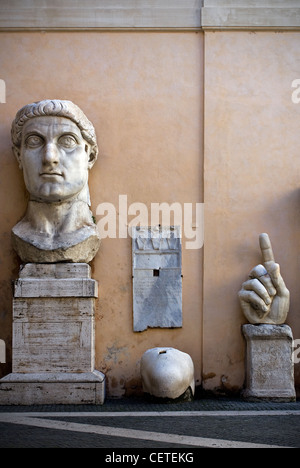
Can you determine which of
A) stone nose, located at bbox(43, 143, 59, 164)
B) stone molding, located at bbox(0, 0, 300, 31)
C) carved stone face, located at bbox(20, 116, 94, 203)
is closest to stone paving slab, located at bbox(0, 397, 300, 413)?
carved stone face, located at bbox(20, 116, 94, 203)

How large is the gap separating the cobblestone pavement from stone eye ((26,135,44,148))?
2261mm

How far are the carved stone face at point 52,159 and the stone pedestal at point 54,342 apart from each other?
2.56 ft

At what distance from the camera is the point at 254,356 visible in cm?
576

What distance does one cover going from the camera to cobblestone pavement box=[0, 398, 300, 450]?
153 inches

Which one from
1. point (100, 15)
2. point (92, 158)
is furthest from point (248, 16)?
point (92, 158)

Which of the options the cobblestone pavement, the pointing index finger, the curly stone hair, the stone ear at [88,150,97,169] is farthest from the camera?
the stone ear at [88,150,97,169]

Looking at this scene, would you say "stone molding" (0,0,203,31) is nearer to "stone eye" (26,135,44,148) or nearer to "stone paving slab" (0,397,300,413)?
"stone eye" (26,135,44,148)

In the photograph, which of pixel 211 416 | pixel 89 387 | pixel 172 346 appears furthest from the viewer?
pixel 172 346

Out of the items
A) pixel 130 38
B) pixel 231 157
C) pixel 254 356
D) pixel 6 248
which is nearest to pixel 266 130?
pixel 231 157

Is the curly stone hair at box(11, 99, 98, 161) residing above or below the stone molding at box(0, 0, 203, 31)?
below

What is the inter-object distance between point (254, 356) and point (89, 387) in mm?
1465

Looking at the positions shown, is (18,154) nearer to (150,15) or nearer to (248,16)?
(150,15)

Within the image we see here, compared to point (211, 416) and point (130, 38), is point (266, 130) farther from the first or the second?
point (211, 416)

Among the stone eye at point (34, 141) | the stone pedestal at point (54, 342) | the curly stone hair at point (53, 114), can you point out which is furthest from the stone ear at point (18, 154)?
the stone pedestal at point (54, 342)
